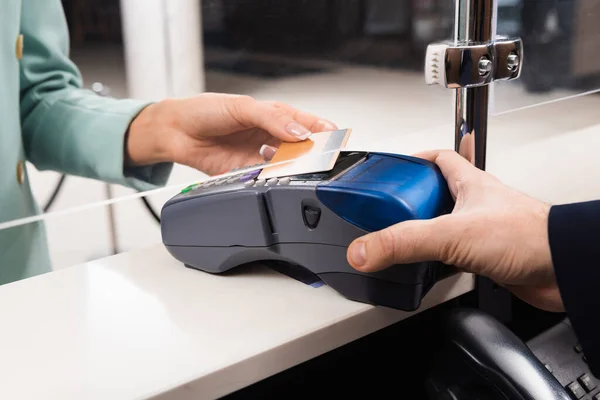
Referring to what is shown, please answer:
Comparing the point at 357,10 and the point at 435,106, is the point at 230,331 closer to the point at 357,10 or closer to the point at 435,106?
the point at 357,10

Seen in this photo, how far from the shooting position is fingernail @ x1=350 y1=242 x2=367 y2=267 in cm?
50

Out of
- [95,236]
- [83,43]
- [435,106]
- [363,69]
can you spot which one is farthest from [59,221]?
[435,106]

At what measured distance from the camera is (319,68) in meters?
0.84

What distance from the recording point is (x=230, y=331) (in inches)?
19.6

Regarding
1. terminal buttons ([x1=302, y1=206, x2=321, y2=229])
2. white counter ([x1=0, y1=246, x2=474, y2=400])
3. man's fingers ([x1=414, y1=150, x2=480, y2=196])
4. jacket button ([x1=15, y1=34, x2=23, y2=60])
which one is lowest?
white counter ([x1=0, y1=246, x2=474, y2=400])

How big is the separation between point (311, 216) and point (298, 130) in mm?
147

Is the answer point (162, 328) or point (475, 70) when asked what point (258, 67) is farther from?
point (162, 328)

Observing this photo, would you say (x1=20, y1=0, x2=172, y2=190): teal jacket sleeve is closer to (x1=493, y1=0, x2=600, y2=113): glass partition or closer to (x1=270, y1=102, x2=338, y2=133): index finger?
(x1=270, y1=102, x2=338, y2=133): index finger

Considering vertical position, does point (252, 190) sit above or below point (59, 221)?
above

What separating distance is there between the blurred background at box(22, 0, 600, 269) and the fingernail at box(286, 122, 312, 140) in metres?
0.08

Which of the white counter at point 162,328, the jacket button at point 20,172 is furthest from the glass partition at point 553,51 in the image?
the jacket button at point 20,172

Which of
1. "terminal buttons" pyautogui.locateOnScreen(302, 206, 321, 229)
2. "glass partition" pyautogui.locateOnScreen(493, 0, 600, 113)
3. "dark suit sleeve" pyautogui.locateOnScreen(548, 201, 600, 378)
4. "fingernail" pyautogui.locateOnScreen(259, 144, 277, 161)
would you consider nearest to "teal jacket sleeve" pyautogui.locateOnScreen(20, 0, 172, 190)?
"fingernail" pyautogui.locateOnScreen(259, 144, 277, 161)

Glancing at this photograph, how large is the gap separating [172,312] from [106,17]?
0.28 meters

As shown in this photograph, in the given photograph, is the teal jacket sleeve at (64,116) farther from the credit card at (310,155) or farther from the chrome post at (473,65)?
the chrome post at (473,65)
